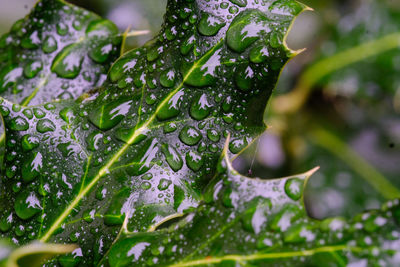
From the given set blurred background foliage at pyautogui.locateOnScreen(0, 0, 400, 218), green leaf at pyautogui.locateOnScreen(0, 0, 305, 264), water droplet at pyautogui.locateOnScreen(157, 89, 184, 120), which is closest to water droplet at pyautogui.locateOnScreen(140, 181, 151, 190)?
green leaf at pyautogui.locateOnScreen(0, 0, 305, 264)

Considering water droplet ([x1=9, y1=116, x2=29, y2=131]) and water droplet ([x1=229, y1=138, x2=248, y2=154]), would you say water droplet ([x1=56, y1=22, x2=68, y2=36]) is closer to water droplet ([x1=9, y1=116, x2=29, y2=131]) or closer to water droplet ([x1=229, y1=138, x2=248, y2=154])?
water droplet ([x1=9, y1=116, x2=29, y2=131])

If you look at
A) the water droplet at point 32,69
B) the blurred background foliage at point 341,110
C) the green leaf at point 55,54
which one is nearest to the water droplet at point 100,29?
the green leaf at point 55,54

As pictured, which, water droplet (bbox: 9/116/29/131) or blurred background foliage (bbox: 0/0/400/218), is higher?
water droplet (bbox: 9/116/29/131)

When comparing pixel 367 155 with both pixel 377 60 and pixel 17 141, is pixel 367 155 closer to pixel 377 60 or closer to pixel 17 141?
pixel 377 60

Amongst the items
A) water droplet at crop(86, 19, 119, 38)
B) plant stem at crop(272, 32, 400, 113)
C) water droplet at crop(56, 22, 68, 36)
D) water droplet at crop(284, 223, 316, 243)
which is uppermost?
water droplet at crop(56, 22, 68, 36)

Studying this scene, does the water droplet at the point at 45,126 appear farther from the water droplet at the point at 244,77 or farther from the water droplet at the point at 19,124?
the water droplet at the point at 244,77

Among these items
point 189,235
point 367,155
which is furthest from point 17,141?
point 367,155

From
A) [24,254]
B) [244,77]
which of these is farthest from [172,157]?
[24,254]
